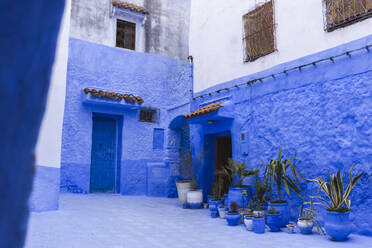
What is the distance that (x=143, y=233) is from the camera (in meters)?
5.13

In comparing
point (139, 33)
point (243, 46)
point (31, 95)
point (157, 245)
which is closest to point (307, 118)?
point (243, 46)

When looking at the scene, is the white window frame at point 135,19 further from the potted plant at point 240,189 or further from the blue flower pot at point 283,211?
the blue flower pot at point 283,211

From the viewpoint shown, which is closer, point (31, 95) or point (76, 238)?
point (31, 95)

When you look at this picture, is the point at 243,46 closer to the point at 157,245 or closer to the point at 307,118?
the point at 307,118

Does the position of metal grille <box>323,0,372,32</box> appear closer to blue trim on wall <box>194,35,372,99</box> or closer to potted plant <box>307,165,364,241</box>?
blue trim on wall <box>194,35,372,99</box>

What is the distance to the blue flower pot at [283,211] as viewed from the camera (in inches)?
225

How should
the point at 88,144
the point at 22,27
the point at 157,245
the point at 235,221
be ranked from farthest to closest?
the point at 88,144 < the point at 235,221 < the point at 157,245 < the point at 22,27

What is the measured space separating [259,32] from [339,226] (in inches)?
181

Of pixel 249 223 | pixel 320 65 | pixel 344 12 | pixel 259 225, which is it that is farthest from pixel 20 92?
pixel 344 12

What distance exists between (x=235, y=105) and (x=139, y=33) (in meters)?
5.76

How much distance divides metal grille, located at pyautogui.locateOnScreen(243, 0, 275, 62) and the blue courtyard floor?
3.87 metres

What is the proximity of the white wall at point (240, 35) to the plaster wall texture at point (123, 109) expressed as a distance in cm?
104

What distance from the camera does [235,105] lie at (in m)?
7.98

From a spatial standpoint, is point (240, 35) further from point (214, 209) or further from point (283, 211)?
Answer: point (283, 211)
